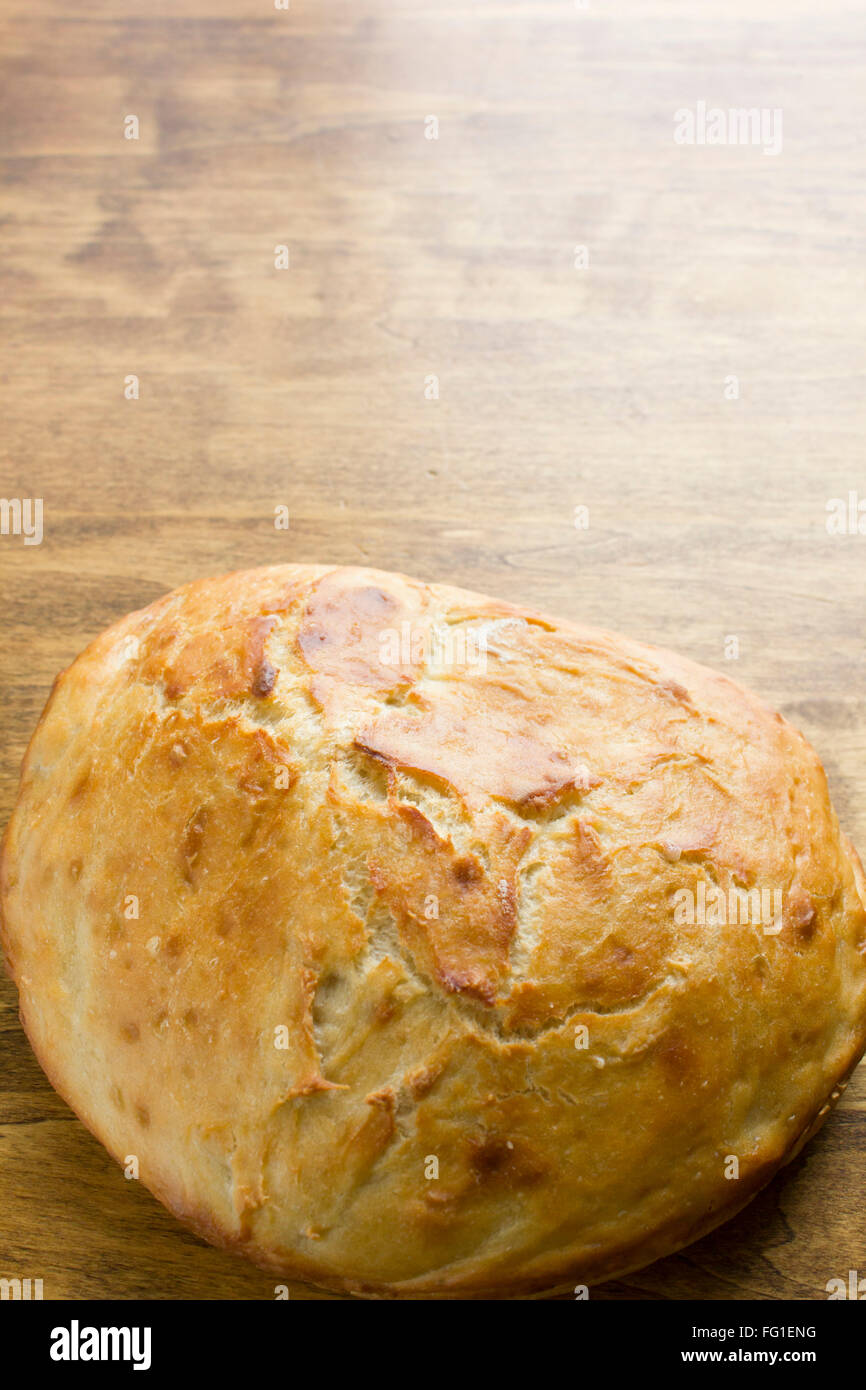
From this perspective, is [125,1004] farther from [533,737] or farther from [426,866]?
[533,737]

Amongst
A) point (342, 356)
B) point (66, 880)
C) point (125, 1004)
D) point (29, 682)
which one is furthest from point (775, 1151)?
point (342, 356)
